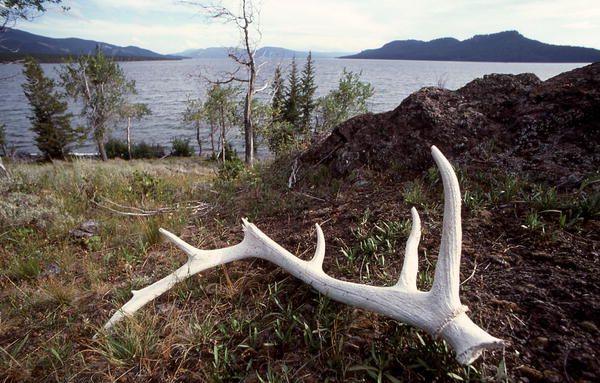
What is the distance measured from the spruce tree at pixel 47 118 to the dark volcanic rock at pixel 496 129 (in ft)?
154

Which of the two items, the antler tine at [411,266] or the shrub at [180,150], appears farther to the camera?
the shrub at [180,150]

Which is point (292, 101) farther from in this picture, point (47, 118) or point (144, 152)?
point (47, 118)

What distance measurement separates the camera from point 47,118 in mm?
38688

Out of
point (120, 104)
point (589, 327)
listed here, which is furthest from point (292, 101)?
point (589, 327)

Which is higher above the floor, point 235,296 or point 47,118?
point 235,296

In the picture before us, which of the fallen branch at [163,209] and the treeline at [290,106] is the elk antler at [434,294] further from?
the treeline at [290,106]

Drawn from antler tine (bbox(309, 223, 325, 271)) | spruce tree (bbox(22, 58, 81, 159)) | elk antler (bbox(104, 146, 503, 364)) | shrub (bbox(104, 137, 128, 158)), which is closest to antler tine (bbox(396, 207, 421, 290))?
elk antler (bbox(104, 146, 503, 364))

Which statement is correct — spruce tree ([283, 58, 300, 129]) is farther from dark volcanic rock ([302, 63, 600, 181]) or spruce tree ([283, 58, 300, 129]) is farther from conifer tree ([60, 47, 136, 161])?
dark volcanic rock ([302, 63, 600, 181])

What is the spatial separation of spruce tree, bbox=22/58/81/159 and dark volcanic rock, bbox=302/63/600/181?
154 feet

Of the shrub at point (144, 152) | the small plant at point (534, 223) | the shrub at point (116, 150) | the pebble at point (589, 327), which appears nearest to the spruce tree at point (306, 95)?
the shrub at point (144, 152)

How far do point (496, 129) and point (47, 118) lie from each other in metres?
50.5

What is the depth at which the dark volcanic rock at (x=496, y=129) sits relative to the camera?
296 centimetres

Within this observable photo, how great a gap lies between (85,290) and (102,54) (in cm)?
4034

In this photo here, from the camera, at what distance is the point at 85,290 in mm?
2639
